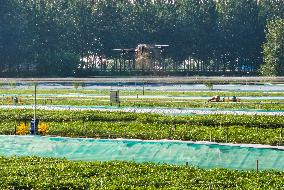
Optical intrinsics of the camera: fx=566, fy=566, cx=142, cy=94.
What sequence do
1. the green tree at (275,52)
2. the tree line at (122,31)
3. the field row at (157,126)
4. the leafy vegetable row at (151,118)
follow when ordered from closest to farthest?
the field row at (157,126), the leafy vegetable row at (151,118), the green tree at (275,52), the tree line at (122,31)

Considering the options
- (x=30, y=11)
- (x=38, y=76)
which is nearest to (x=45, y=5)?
(x=30, y=11)

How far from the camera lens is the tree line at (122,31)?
12038 cm

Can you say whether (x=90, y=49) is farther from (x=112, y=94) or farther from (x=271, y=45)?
(x=112, y=94)

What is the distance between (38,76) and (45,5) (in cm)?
2534

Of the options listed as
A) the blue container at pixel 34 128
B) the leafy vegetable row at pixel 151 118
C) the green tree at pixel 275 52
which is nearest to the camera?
the blue container at pixel 34 128

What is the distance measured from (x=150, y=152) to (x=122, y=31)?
88581mm

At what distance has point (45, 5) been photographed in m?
132

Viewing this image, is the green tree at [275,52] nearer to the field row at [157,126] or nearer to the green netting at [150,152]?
the field row at [157,126]

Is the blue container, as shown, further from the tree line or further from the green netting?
the tree line

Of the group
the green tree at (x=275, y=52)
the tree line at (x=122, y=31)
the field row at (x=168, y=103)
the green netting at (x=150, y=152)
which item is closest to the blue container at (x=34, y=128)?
the green netting at (x=150, y=152)

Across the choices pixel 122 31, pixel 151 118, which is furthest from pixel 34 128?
pixel 122 31

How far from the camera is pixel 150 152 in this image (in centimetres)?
3669

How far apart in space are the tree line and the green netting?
253 ft

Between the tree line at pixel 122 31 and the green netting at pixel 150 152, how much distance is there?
253 ft
